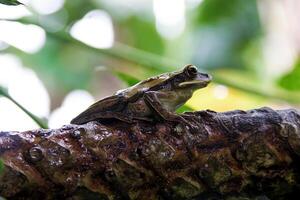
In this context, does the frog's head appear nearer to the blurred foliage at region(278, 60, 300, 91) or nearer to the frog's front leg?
the frog's front leg

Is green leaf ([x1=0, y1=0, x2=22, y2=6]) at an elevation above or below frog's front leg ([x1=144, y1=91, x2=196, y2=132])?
above

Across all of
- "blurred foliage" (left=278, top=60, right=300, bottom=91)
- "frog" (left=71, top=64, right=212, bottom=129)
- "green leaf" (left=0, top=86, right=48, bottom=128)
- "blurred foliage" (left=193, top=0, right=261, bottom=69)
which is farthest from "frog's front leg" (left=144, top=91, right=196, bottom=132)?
"blurred foliage" (left=193, top=0, right=261, bottom=69)

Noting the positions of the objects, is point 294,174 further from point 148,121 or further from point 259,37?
point 259,37

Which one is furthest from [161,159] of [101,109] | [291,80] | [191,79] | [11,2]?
[291,80]

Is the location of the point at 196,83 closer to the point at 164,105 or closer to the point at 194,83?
the point at 194,83

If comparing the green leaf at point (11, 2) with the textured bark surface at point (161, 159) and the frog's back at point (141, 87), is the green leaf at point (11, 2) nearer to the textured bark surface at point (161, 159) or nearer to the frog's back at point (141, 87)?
the textured bark surface at point (161, 159)

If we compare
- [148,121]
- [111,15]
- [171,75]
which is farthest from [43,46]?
[148,121]

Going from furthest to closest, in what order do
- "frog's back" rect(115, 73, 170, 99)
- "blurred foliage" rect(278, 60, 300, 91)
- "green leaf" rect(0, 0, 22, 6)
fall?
"blurred foliage" rect(278, 60, 300, 91) → "frog's back" rect(115, 73, 170, 99) → "green leaf" rect(0, 0, 22, 6)
